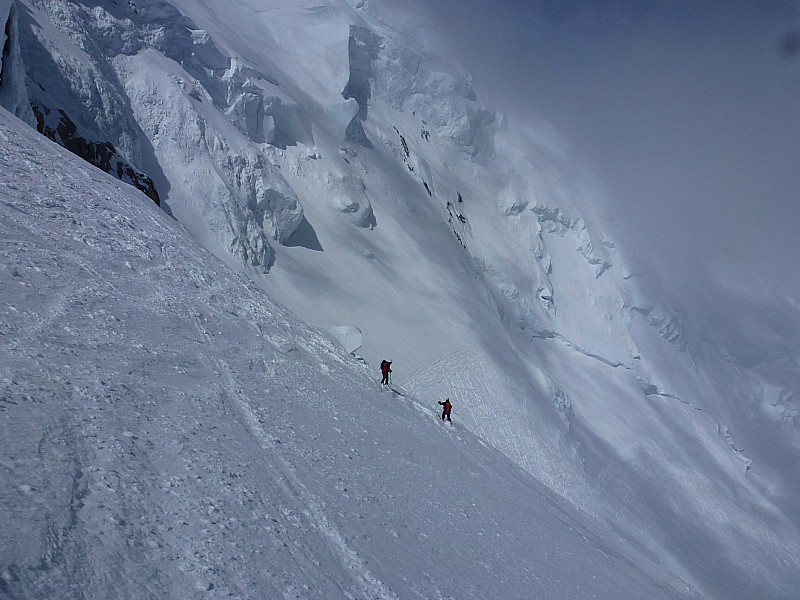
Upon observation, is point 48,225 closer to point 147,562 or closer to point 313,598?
point 147,562

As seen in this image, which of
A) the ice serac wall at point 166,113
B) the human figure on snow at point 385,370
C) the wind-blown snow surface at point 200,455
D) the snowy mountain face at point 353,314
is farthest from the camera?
the ice serac wall at point 166,113

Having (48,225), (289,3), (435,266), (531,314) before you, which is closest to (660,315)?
(531,314)

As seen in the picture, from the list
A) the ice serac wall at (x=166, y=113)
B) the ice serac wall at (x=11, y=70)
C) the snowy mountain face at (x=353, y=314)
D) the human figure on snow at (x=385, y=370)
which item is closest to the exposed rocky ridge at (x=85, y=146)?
the ice serac wall at (x=166, y=113)

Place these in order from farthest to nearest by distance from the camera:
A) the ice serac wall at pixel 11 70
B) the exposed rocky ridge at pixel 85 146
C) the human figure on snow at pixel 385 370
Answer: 1. the exposed rocky ridge at pixel 85 146
2. the ice serac wall at pixel 11 70
3. the human figure on snow at pixel 385 370

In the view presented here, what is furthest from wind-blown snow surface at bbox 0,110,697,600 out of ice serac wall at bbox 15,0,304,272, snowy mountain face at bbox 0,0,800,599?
ice serac wall at bbox 15,0,304,272

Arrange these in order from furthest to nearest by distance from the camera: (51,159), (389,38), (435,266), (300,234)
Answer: (389,38)
(435,266)
(300,234)
(51,159)

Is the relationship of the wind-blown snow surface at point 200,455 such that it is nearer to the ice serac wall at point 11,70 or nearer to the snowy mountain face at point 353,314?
the snowy mountain face at point 353,314
